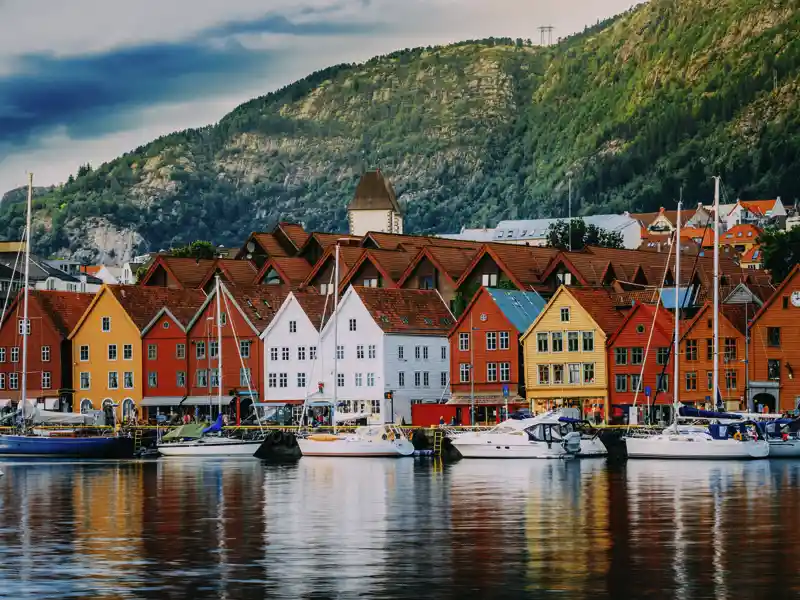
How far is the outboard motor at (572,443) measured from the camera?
106500 mm

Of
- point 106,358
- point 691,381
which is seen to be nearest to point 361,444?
point 691,381

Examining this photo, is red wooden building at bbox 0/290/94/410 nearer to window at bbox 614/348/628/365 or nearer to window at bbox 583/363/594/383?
window at bbox 583/363/594/383

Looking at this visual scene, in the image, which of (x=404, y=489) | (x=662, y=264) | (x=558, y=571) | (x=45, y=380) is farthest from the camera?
(x=662, y=264)

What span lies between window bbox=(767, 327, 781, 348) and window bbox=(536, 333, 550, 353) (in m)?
19.1

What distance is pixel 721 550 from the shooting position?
1885 inches

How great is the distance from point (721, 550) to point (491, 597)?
Result: 450 inches

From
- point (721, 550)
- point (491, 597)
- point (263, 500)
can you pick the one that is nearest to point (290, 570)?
point (491, 597)

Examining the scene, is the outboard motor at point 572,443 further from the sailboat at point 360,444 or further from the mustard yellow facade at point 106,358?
the mustard yellow facade at point 106,358

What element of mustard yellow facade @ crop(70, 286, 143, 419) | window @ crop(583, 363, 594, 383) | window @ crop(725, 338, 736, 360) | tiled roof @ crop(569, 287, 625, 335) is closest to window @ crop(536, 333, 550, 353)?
window @ crop(583, 363, 594, 383)

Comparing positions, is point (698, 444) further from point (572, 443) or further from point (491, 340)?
point (491, 340)

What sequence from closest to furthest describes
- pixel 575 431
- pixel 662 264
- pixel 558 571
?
pixel 558 571 → pixel 575 431 → pixel 662 264

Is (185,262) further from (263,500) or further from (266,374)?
(263,500)

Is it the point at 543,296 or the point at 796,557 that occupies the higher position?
the point at 543,296

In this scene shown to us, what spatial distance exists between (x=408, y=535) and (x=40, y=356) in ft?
368
